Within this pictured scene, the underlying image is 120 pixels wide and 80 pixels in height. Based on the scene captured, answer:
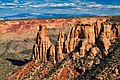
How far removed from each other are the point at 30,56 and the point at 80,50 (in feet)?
153

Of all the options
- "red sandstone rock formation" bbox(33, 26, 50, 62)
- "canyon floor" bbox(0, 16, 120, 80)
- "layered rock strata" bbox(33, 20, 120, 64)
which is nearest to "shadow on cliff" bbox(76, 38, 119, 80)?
"canyon floor" bbox(0, 16, 120, 80)

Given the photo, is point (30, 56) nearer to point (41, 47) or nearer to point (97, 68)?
point (41, 47)

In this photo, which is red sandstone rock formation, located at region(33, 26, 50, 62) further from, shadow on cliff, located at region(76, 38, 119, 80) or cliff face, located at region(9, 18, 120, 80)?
shadow on cliff, located at region(76, 38, 119, 80)

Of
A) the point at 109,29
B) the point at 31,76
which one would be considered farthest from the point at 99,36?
the point at 31,76

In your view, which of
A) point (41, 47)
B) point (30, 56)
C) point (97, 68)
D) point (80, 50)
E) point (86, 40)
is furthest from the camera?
point (30, 56)

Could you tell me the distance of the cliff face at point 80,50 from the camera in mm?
77438

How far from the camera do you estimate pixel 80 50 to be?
7969cm

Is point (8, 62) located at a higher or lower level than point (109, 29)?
lower

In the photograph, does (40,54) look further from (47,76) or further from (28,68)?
(47,76)

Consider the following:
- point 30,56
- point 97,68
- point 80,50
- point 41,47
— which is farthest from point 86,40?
point 30,56

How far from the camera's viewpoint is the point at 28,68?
91000 mm

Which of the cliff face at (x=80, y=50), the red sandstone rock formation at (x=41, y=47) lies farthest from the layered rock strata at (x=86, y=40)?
the red sandstone rock formation at (x=41, y=47)

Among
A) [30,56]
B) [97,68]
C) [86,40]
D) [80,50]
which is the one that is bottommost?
[30,56]

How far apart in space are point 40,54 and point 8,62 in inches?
825
